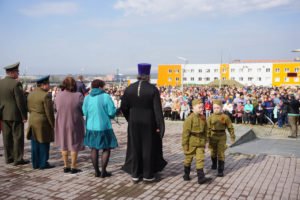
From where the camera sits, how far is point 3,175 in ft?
18.6

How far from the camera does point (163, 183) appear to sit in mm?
5262

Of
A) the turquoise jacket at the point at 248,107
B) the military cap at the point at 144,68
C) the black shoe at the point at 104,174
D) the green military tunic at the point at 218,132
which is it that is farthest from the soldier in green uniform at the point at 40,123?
the turquoise jacket at the point at 248,107

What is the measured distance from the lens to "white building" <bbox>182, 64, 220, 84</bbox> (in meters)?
84.8

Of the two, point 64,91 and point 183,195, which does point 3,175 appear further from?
point 183,195

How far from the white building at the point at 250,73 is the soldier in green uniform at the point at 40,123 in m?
77.0

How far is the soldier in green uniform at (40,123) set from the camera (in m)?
6.05

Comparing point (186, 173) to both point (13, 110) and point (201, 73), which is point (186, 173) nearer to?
point (13, 110)

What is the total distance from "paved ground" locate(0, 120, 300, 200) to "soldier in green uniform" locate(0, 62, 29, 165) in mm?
428

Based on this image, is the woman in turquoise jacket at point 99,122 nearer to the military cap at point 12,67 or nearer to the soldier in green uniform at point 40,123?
the soldier in green uniform at point 40,123

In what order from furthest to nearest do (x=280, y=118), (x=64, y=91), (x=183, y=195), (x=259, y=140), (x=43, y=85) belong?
(x=280, y=118), (x=259, y=140), (x=43, y=85), (x=64, y=91), (x=183, y=195)

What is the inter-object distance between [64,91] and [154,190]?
8.10 feet

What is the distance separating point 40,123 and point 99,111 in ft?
4.69

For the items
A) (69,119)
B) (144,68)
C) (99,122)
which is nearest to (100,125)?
(99,122)

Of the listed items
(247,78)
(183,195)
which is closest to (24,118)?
(183,195)
